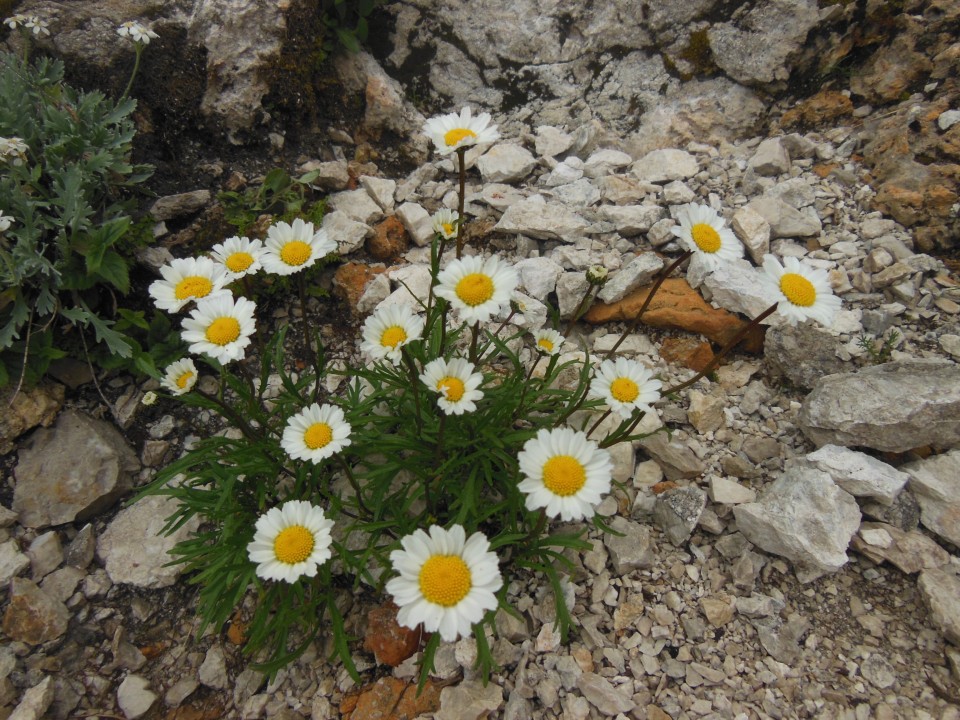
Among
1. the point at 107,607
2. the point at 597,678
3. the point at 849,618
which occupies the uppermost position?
the point at 849,618

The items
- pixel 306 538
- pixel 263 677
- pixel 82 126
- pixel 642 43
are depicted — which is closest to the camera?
pixel 306 538

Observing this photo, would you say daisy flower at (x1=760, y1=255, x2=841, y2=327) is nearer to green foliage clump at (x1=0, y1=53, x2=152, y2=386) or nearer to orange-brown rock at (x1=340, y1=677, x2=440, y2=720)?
orange-brown rock at (x1=340, y1=677, x2=440, y2=720)

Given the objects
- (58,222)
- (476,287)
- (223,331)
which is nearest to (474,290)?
(476,287)

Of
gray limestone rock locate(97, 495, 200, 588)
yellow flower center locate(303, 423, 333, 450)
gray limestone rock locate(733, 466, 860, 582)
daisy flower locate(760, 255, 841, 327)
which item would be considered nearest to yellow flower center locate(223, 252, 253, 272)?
yellow flower center locate(303, 423, 333, 450)

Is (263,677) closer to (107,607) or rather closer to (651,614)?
(107,607)

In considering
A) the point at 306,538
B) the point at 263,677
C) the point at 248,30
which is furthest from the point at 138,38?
the point at 263,677

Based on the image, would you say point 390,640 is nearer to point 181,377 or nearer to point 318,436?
point 318,436
